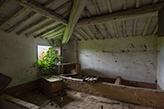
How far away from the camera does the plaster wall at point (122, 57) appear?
3.88m

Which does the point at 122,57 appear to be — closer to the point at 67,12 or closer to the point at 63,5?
the point at 67,12

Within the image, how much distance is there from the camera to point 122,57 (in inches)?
174

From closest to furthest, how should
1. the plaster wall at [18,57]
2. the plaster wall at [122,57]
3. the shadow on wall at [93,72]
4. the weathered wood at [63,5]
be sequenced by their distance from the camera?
1. the weathered wood at [63,5]
2. the plaster wall at [18,57]
3. the plaster wall at [122,57]
4. the shadow on wall at [93,72]

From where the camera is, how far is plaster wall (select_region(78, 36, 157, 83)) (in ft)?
12.7

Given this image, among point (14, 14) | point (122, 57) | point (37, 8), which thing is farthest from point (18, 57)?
point (122, 57)

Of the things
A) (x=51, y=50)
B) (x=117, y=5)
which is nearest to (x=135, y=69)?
(x=117, y=5)

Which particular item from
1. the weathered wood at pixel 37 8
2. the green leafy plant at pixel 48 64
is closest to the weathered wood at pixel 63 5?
the weathered wood at pixel 37 8

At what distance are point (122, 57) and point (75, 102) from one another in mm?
3136

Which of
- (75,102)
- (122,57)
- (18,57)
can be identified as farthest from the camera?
(122,57)

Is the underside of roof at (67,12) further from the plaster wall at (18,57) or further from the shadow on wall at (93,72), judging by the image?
the shadow on wall at (93,72)

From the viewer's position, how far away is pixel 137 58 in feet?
13.5

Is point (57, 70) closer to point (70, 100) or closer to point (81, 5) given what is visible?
point (70, 100)

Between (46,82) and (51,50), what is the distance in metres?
1.93

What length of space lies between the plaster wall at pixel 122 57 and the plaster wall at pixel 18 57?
2.77 m
